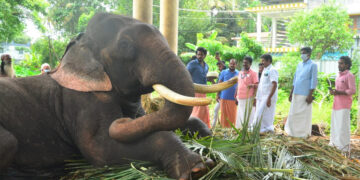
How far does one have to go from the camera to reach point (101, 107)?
2.25 metres

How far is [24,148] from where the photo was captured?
7.61 ft

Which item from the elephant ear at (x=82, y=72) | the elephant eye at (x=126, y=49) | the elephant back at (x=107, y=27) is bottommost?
the elephant ear at (x=82, y=72)

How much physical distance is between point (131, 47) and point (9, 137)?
3.09 ft

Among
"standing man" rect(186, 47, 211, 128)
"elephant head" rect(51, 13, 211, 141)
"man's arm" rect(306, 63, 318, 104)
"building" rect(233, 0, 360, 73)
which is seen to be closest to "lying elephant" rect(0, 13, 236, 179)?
"elephant head" rect(51, 13, 211, 141)

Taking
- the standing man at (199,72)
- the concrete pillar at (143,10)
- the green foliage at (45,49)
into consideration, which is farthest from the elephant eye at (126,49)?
the green foliage at (45,49)

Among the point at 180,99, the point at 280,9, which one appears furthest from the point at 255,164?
the point at 280,9

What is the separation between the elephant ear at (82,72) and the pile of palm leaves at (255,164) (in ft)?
1.70

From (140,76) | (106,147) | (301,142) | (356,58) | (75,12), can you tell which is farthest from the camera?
(75,12)

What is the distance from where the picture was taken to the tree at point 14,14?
1336 cm

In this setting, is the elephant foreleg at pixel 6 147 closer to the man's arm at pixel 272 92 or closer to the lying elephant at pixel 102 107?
the lying elephant at pixel 102 107

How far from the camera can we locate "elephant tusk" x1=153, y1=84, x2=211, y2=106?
1803 mm

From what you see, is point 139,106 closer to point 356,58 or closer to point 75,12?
point 356,58

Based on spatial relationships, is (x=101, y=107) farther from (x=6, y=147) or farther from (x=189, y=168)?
(x=189, y=168)

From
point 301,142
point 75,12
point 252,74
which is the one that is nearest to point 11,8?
point 252,74
